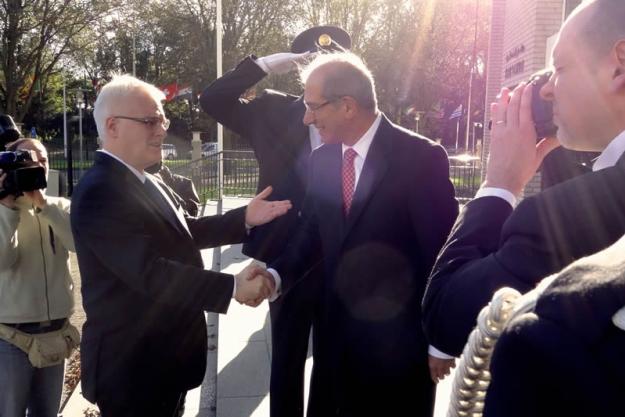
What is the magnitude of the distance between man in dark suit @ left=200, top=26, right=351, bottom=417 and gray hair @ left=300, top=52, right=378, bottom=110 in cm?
78

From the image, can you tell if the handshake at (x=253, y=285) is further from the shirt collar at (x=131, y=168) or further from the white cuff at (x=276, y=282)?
the shirt collar at (x=131, y=168)

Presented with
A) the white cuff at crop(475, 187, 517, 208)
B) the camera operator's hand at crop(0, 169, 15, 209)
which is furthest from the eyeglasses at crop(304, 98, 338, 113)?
the camera operator's hand at crop(0, 169, 15, 209)

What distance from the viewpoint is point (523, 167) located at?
4.44 feet

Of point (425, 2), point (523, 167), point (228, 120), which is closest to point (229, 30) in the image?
point (425, 2)

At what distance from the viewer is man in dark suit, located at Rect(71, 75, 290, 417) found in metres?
2.35

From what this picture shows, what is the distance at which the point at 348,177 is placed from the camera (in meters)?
2.75

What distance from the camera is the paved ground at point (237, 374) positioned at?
4164 millimetres

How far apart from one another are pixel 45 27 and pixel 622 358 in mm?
26373

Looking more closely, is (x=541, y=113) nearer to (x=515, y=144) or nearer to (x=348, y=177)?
(x=515, y=144)

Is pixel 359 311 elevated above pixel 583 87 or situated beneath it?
situated beneath

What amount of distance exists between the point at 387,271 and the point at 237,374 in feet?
8.43

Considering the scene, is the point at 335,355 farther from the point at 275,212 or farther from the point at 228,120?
the point at 228,120

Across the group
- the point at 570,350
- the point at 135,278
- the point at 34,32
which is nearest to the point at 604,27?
the point at 570,350

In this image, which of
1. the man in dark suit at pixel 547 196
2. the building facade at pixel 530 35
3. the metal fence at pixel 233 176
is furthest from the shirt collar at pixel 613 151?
the metal fence at pixel 233 176
